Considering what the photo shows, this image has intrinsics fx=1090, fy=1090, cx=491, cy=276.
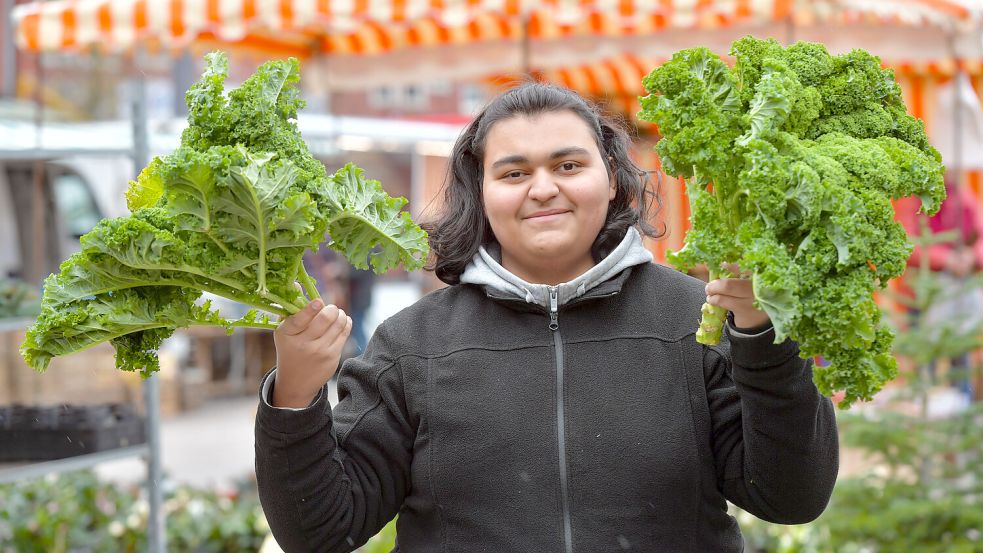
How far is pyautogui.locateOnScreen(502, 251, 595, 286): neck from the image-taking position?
94.5 inches

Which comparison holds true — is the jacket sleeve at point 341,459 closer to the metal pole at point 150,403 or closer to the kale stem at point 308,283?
the kale stem at point 308,283

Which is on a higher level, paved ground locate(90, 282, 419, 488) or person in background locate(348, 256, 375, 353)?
person in background locate(348, 256, 375, 353)

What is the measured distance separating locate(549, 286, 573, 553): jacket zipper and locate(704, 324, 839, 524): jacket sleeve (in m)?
0.31

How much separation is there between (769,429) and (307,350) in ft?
3.02

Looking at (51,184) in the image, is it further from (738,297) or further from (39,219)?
(738,297)

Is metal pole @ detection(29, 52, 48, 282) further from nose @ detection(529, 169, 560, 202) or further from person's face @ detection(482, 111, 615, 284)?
nose @ detection(529, 169, 560, 202)

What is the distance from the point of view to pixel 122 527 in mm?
5504

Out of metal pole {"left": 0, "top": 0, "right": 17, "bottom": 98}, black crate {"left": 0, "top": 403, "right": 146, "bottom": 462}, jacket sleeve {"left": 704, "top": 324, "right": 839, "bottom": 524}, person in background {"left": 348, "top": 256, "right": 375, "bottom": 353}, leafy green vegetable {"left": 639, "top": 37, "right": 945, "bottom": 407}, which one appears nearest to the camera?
leafy green vegetable {"left": 639, "top": 37, "right": 945, "bottom": 407}

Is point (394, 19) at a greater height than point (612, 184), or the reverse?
point (394, 19)

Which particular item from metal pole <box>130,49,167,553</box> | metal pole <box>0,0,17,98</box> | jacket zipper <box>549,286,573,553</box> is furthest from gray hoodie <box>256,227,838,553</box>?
metal pole <box>0,0,17,98</box>

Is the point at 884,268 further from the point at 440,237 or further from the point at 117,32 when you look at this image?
the point at 117,32

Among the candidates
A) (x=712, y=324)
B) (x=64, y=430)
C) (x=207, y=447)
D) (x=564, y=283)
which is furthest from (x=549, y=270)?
(x=207, y=447)

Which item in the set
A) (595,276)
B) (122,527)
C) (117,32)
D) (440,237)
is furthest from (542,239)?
(117,32)

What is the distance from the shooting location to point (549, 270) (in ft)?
7.89
